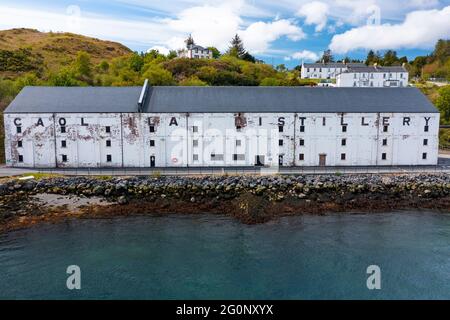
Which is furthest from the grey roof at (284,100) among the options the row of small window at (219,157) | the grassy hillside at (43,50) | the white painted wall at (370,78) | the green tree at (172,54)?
the green tree at (172,54)

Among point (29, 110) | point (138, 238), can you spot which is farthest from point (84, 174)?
point (138, 238)

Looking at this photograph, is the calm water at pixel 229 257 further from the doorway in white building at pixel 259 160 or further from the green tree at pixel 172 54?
the green tree at pixel 172 54

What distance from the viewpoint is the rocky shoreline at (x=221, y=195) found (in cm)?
3184

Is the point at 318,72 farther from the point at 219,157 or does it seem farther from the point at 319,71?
the point at 219,157

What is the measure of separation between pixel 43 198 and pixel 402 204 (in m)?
29.7

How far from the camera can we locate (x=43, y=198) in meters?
34.0

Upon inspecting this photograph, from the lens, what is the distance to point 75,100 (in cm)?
4441

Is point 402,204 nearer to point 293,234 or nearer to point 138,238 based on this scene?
point 293,234

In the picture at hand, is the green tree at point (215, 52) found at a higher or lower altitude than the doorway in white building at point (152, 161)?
higher

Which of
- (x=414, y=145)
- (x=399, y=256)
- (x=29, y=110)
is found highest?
(x=29, y=110)

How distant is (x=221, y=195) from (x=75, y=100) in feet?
68.3

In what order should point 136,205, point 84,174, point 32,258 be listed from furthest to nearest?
point 84,174 < point 136,205 < point 32,258

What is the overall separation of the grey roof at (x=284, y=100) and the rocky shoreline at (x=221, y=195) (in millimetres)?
8757

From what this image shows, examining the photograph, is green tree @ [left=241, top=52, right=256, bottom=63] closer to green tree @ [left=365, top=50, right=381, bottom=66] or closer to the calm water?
green tree @ [left=365, top=50, right=381, bottom=66]
